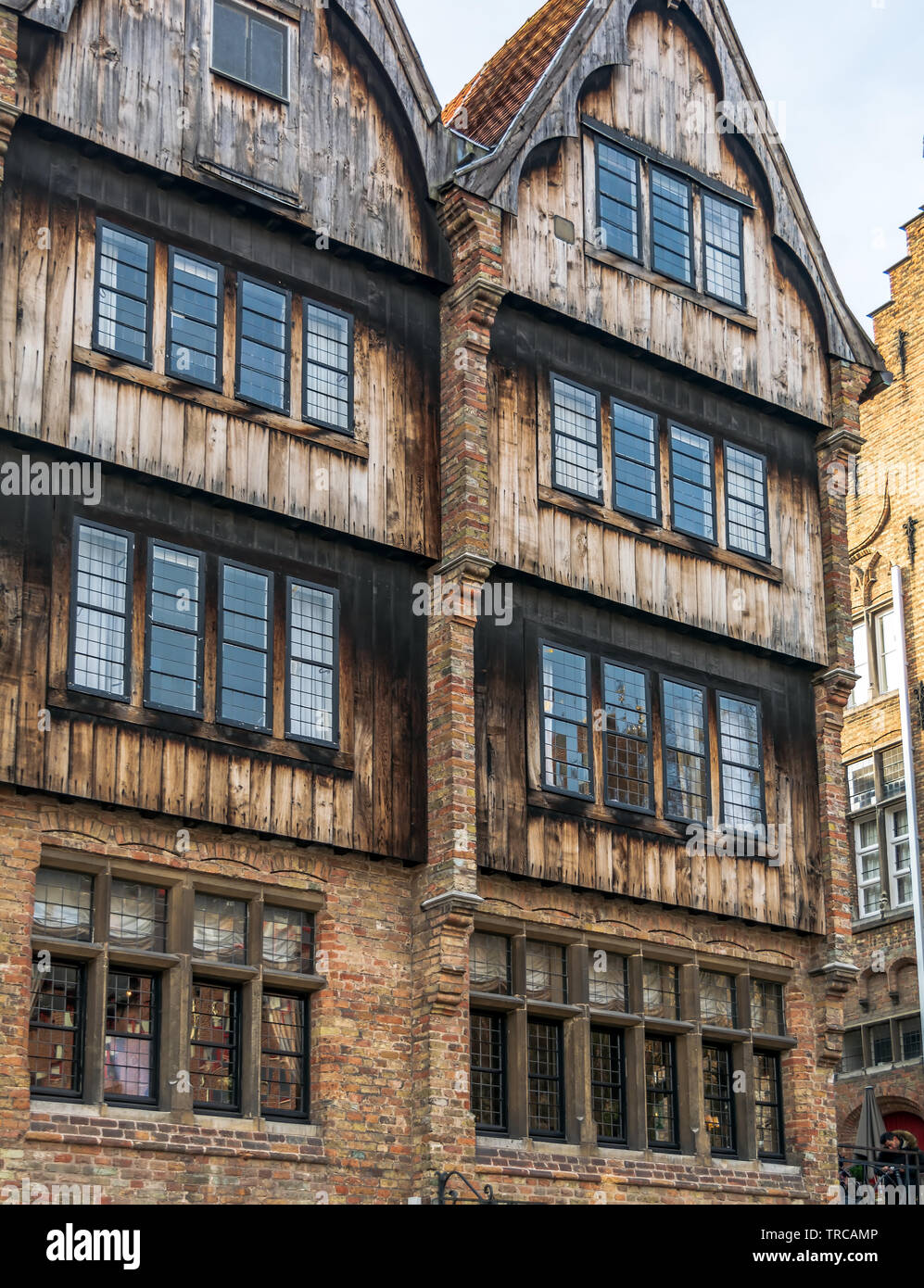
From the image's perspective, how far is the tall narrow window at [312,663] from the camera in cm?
2181

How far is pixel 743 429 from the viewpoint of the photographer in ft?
90.3

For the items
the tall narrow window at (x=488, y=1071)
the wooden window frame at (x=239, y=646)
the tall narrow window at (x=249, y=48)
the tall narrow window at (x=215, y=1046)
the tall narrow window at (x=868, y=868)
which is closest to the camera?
the tall narrow window at (x=215, y=1046)

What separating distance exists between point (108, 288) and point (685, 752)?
9.76 meters

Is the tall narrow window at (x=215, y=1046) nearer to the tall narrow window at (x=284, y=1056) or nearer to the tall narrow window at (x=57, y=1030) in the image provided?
the tall narrow window at (x=284, y=1056)

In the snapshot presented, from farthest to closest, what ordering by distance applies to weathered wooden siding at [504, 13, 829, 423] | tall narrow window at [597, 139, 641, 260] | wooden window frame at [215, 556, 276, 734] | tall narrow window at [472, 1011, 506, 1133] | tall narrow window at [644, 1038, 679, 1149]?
1. tall narrow window at [597, 139, 641, 260]
2. weathered wooden siding at [504, 13, 829, 423]
3. tall narrow window at [644, 1038, 679, 1149]
4. tall narrow window at [472, 1011, 506, 1133]
5. wooden window frame at [215, 556, 276, 734]

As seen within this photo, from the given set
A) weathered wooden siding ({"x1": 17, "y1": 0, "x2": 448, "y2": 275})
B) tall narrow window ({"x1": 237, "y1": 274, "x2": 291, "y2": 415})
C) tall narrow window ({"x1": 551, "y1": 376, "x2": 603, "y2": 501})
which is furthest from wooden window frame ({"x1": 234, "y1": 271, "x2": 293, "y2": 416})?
tall narrow window ({"x1": 551, "y1": 376, "x2": 603, "y2": 501})

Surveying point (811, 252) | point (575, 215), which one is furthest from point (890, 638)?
point (575, 215)

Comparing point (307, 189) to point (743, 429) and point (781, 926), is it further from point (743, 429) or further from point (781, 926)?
point (781, 926)

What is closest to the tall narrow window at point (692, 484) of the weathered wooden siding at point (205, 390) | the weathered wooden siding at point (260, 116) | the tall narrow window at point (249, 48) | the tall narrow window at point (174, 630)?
the weathered wooden siding at point (205, 390)

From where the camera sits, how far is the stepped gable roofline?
25875 millimetres

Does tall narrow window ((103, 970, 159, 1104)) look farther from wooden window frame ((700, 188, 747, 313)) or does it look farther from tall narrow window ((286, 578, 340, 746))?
wooden window frame ((700, 188, 747, 313))

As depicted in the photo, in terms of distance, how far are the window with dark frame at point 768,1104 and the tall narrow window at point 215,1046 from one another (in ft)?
26.5

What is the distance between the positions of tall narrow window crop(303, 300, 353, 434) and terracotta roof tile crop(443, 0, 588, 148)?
4.01m
